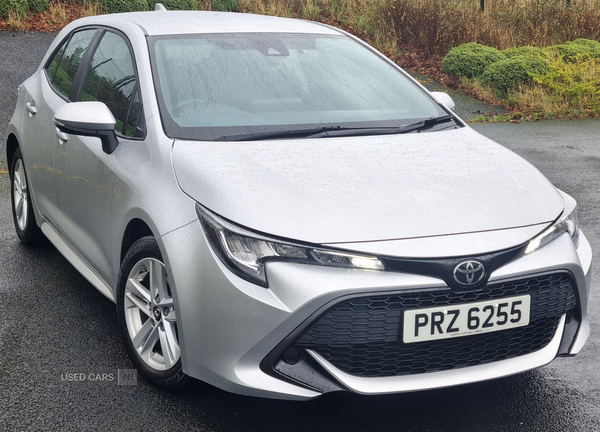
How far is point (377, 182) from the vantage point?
2.95 metres

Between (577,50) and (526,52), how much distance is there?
2.89 feet

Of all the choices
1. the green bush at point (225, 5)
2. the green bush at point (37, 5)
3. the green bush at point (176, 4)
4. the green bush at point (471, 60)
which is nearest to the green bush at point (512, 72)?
the green bush at point (471, 60)

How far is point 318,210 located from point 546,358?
3.49 ft

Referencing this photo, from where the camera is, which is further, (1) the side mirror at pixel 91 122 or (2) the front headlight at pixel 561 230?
(1) the side mirror at pixel 91 122

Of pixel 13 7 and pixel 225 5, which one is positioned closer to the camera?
pixel 13 7

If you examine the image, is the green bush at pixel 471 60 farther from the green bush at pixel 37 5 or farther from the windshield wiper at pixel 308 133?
the windshield wiper at pixel 308 133

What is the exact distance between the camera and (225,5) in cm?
1609

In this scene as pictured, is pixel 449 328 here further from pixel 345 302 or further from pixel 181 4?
pixel 181 4

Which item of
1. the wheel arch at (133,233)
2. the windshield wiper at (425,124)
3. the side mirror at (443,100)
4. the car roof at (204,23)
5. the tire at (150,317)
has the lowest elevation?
the tire at (150,317)

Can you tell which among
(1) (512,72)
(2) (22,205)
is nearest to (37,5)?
(1) (512,72)

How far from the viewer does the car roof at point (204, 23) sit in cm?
398

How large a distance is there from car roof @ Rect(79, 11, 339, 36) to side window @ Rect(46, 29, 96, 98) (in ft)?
0.40

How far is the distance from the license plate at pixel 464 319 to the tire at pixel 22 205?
127 inches

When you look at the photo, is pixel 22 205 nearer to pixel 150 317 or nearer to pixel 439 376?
pixel 150 317
